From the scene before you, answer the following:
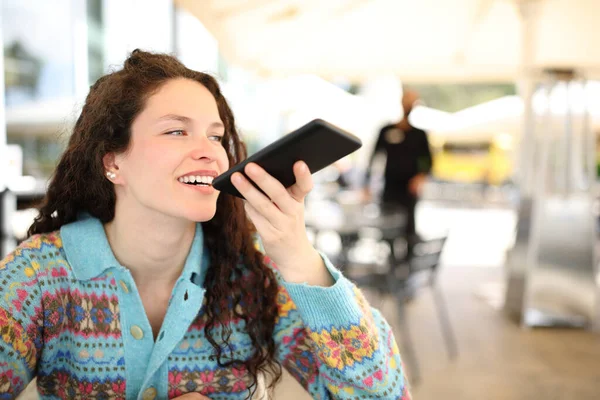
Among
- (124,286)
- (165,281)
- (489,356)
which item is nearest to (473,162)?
(489,356)

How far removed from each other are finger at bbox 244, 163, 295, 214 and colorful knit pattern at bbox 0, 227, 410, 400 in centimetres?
17

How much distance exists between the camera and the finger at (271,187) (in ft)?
3.22

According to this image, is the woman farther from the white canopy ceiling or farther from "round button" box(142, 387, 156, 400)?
the white canopy ceiling

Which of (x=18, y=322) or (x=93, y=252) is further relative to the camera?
(x=93, y=252)

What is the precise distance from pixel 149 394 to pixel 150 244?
12.5 inches

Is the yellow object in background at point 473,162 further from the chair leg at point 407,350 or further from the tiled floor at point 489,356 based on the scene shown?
the chair leg at point 407,350

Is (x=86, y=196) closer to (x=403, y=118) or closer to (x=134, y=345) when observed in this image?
(x=134, y=345)

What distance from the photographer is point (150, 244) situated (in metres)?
1.27

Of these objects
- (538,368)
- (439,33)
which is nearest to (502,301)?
(538,368)

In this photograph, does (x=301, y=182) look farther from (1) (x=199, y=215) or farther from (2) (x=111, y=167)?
(2) (x=111, y=167)

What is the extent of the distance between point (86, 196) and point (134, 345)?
405mm

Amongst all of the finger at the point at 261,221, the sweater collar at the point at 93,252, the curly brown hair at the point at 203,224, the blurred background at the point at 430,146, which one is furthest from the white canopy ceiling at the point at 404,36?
the finger at the point at 261,221

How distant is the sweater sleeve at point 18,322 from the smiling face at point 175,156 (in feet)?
0.85

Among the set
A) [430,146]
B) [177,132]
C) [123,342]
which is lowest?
[123,342]
